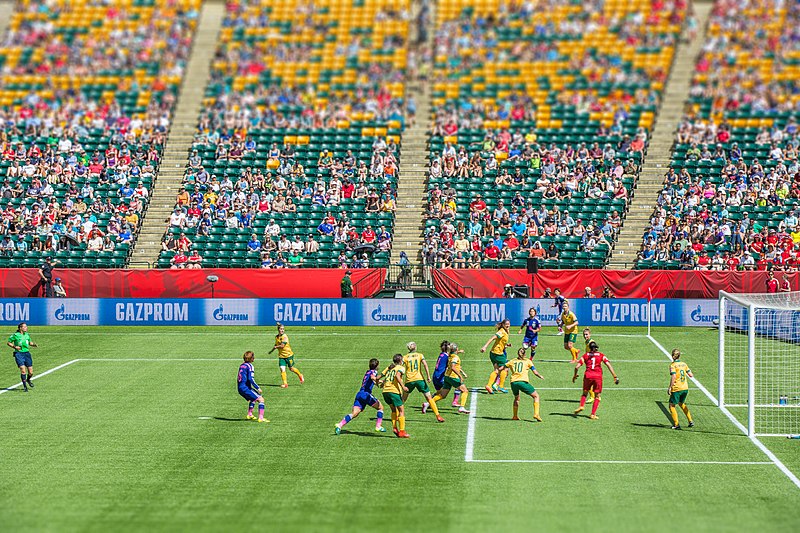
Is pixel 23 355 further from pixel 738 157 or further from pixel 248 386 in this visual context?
pixel 738 157

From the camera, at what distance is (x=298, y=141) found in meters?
63.6

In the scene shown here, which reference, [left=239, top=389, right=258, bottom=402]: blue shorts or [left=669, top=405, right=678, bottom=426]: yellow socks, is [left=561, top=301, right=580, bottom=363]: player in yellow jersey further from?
[left=239, top=389, right=258, bottom=402]: blue shorts

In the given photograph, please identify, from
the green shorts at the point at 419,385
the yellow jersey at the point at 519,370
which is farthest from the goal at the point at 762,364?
the green shorts at the point at 419,385

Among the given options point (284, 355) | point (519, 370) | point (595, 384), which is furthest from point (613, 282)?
point (519, 370)

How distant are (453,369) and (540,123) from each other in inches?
1414

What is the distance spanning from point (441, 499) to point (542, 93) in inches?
1864

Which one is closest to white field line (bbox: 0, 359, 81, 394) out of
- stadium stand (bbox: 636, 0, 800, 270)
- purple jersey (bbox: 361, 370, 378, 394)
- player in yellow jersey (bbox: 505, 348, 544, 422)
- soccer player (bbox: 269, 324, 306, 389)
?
soccer player (bbox: 269, 324, 306, 389)

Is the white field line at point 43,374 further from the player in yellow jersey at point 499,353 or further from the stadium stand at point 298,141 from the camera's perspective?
the stadium stand at point 298,141

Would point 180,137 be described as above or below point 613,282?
above

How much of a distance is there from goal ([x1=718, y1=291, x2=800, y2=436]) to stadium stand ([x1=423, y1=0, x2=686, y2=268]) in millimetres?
11790

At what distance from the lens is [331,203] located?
5925 centimetres

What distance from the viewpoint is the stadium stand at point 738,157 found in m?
54.3

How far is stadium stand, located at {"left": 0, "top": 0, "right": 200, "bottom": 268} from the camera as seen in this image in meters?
58.4

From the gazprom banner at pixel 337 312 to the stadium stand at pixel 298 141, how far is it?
4536 millimetres
